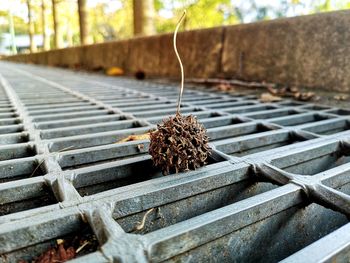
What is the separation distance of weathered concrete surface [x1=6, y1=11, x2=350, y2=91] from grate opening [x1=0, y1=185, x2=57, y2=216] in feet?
7.89

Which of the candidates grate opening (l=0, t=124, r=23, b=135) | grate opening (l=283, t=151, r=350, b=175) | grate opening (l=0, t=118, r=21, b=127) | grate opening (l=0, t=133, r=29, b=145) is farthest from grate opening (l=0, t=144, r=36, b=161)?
grate opening (l=283, t=151, r=350, b=175)

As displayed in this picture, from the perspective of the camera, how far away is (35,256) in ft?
2.56

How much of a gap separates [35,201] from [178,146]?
49 centimetres

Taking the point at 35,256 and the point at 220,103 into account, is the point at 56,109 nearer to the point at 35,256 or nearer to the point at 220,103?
the point at 220,103

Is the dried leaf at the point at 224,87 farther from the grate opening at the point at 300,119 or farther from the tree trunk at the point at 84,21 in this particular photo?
the tree trunk at the point at 84,21

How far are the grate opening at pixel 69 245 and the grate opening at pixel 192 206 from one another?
0.31 feet

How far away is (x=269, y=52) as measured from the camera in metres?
3.20

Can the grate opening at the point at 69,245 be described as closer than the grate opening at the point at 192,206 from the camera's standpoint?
Yes

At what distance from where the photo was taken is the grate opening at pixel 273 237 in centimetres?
79

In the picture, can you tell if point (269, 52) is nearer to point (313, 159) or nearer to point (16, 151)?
point (313, 159)

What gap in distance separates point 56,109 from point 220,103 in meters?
1.26

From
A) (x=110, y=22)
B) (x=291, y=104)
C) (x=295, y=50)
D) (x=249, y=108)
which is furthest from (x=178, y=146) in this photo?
(x=110, y=22)

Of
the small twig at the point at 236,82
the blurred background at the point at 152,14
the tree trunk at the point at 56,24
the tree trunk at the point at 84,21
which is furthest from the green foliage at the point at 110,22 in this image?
the small twig at the point at 236,82

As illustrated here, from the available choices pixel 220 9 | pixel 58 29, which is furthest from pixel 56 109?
pixel 58 29
